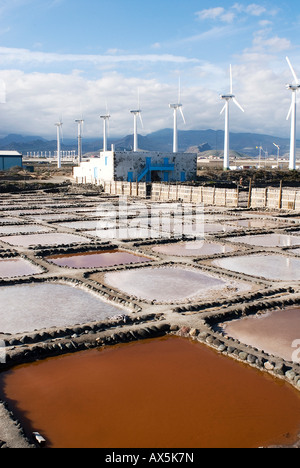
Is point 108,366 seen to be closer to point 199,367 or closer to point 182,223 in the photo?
point 199,367

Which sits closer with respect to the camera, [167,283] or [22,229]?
[167,283]

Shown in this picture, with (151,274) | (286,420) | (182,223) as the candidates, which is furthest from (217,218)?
(286,420)

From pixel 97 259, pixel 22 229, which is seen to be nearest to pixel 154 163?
pixel 22 229

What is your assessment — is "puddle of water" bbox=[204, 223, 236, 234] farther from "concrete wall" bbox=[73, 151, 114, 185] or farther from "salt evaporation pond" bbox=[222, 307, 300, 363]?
"concrete wall" bbox=[73, 151, 114, 185]

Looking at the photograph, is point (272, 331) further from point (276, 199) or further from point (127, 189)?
point (127, 189)

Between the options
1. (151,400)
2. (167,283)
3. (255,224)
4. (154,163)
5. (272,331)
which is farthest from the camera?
(154,163)

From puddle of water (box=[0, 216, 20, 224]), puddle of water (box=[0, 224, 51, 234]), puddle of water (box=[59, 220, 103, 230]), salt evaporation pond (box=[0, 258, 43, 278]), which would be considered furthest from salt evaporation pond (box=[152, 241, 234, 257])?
puddle of water (box=[0, 216, 20, 224])
